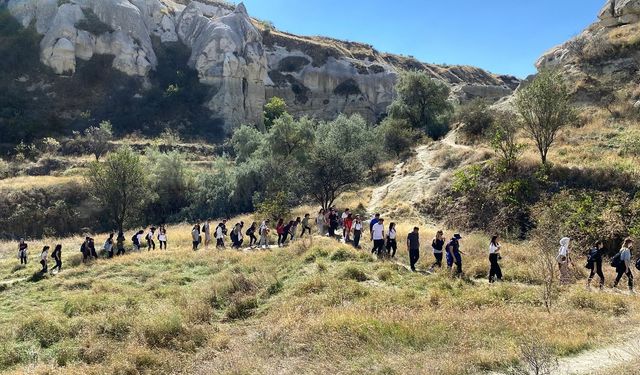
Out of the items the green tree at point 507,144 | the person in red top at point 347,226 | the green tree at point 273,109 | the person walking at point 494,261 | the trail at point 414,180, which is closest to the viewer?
the person walking at point 494,261

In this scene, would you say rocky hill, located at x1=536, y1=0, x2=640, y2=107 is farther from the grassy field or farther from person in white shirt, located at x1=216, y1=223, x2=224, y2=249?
person in white shirt, located at x1=216, y1=223, x2=224, y2=249

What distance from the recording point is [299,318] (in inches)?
435

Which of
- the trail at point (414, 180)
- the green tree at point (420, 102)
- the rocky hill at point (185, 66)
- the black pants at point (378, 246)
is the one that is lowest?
the black pants at point (378, 246)

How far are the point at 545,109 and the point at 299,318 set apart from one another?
2010cm

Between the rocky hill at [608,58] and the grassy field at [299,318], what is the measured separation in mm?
20937

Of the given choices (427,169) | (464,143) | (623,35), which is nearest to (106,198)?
(427,169)

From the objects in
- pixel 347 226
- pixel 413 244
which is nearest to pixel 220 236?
pixel 347 226

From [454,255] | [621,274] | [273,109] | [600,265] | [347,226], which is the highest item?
[273,109]

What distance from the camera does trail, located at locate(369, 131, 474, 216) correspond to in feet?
94.2

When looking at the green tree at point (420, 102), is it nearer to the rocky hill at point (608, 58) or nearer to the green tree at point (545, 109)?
the rocky hill at point (608, 58)

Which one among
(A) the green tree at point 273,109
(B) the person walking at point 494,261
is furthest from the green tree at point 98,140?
(B) the person walking at point 494,261

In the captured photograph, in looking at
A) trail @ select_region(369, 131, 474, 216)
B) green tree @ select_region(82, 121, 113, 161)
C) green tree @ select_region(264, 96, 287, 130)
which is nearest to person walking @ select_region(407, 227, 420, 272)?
trail @ select_region(369, 131, 474, 216)

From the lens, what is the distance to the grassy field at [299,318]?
872 cm

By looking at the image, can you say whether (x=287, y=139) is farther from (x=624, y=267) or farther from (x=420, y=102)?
(x=624, y=267)
